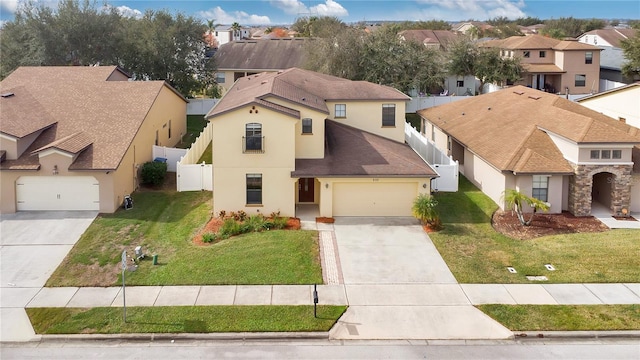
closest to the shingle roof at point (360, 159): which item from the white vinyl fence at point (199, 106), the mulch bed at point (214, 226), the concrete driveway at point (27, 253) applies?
the mulch bed at point (214, 226)

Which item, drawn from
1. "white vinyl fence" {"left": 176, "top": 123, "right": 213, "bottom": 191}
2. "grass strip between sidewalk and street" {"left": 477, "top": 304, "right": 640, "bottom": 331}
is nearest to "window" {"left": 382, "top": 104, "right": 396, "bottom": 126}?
"white vinyl fence" {"left": 176, "top": 123, "right": 213, "bottom": 191}

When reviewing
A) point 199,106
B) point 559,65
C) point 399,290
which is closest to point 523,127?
point 399,290

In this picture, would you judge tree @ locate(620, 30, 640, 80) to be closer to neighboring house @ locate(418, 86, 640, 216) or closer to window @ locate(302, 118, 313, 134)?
neighboring house @ locate(418, 86, 640, 216)

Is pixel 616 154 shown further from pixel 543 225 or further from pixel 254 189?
pixel 254 189

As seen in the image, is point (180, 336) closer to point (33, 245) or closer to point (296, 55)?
point (33, 245)

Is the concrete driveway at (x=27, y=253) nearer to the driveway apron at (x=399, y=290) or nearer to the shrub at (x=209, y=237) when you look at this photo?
the shrub at (x=209, y=237)
